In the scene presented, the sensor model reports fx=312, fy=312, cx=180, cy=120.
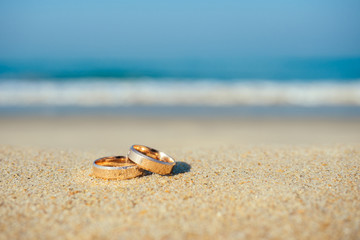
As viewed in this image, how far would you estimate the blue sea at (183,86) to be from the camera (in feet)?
39.4

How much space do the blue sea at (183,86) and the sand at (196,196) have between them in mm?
6938

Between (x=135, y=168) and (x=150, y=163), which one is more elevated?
(x=150, y=163)

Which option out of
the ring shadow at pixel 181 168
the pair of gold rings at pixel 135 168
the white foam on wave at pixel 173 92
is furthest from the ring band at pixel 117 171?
the white foam on wave at pixel 173 92

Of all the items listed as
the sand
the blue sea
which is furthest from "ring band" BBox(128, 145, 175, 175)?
the blue sea

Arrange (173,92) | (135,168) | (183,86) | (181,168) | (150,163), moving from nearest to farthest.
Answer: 1. (150,163)
2. (135,168)
3. (181,168)
4. (173,92)
5. (183,86)

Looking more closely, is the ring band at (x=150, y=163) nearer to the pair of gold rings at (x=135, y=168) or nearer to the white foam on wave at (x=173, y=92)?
the pair of gold rings at (x=135, y=168)

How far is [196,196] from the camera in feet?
8.93

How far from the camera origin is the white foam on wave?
43.2 feet

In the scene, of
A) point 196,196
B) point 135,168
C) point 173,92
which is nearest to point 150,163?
point 135,168

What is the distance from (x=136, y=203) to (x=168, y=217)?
375mm

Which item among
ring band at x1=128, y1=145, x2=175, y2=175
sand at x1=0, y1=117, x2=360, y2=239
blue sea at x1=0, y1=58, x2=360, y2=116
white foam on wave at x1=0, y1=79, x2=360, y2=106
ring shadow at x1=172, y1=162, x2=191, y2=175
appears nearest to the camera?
sand at x1=0, y1=117, x2=360, y2=239

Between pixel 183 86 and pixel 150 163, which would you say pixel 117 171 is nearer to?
pixel 150 163

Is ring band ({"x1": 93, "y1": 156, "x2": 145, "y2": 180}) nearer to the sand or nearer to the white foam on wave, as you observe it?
the sand

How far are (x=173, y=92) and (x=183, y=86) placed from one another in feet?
6.30
